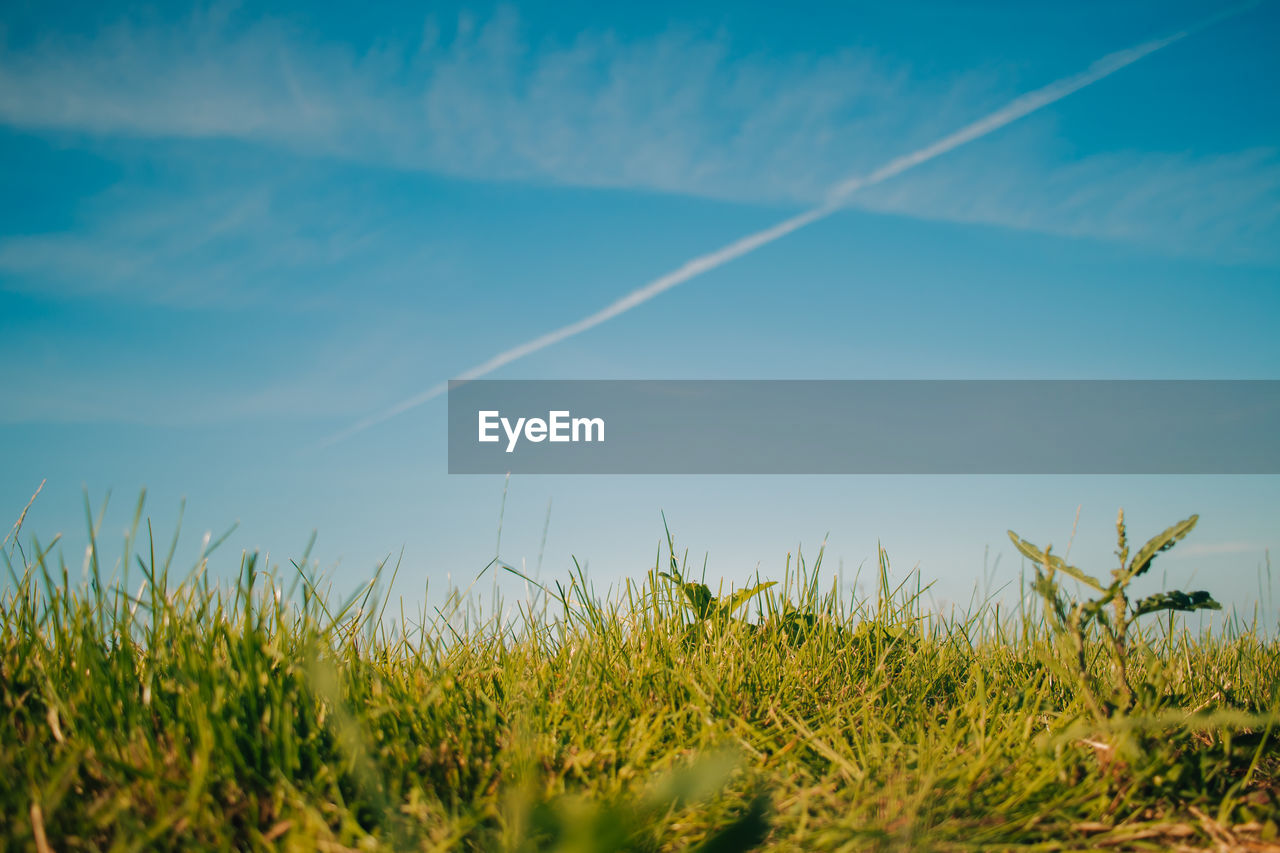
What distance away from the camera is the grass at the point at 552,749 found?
1.75 meters

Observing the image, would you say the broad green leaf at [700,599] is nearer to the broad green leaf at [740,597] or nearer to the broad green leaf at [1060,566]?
the broad green leaf at [740,597]

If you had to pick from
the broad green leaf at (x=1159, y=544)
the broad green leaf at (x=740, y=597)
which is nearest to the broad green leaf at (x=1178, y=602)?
the broad green leaf at (x=1159, y=544)

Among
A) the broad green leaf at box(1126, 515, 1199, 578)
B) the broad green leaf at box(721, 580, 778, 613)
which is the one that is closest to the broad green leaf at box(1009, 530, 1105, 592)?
the broad green leaf at box(1126, 515, 1199, 578)

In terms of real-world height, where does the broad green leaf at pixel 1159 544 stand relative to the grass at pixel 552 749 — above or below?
above

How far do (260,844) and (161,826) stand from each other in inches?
8.3

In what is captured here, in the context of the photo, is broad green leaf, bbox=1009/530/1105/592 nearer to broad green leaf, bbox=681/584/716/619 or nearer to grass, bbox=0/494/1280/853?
grass, bbox=0/494/1280/853

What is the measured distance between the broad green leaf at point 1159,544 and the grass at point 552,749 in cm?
31

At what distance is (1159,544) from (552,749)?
180cm

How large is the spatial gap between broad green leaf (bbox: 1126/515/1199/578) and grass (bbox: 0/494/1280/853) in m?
0.31

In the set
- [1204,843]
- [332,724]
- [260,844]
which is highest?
[332,724]

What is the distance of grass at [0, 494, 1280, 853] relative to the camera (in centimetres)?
175

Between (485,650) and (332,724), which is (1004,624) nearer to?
(485,650)

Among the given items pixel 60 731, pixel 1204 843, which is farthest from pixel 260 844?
pixel 1204 843

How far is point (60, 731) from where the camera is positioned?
6.29 ft
